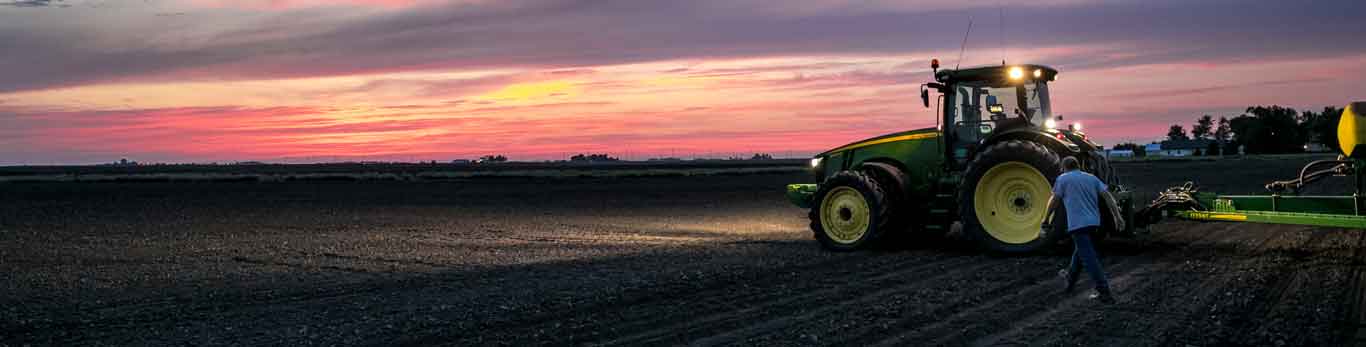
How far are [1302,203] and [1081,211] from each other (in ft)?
16.0

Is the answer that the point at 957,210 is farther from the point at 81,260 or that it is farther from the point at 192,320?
the point at 81,260

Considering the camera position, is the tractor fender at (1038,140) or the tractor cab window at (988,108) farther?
the tractor cab window at (988,108)

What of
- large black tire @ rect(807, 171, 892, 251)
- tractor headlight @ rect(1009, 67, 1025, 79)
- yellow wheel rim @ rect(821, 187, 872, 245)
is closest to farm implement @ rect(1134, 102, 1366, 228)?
tractor headlight @ rect(1009, 67, 1025, 79)

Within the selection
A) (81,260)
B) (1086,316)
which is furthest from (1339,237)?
(81,260)

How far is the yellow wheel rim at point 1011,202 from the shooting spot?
1384 centimetres

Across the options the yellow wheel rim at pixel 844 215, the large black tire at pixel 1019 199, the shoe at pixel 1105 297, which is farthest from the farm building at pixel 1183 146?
the shoe at pixel 1105 297

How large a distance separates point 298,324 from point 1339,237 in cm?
1434

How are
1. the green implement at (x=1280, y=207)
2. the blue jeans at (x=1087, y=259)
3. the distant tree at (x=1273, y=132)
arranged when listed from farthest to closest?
the distant tree at (x=1273, y=132), the green implement at (x=1280, y=207), the blue jeans at (x=1087, y=259)

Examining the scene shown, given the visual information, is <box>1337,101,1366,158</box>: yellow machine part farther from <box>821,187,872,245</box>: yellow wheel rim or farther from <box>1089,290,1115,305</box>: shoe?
<box>821,187,872,245</box>: yellow wheel rim

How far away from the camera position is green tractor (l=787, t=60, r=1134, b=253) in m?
13.8

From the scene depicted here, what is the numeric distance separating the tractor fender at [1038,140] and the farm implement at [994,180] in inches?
0.7

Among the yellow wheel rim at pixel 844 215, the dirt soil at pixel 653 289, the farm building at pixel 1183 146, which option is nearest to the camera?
the dirt soil at pixel 653 289

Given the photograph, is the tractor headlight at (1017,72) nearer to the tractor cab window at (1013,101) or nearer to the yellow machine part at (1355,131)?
the tractor cab window at (1013,101)

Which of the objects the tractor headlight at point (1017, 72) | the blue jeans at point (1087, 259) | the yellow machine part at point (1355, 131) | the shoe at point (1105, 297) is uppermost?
the tractor headlight at point (1017, 72)
